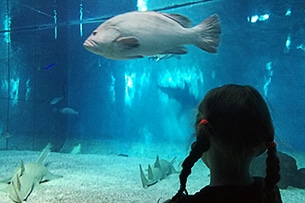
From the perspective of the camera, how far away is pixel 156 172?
5.68 metres

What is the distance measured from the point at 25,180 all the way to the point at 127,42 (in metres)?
2.90

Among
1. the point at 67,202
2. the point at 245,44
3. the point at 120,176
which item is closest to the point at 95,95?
the point at 245,44

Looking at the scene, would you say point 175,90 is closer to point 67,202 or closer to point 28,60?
point 28,60

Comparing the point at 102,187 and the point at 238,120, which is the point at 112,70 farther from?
the point at 238,120

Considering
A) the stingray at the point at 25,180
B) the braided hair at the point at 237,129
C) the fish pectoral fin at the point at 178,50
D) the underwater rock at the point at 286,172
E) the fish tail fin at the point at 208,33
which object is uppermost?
the fish tail fin at the point at 208,33

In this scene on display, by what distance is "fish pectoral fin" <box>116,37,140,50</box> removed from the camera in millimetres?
2043

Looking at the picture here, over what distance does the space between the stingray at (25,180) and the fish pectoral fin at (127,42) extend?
7.94 feet

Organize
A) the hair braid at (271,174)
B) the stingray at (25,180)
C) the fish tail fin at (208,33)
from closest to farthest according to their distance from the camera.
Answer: the hair braid at (271,174)
the fish tail fin at (208,33)
the stingray at (25,180)

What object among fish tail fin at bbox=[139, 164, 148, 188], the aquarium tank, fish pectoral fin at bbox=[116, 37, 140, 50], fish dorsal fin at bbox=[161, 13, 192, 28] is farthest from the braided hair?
the aquarium tank

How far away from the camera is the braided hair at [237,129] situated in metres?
1.43

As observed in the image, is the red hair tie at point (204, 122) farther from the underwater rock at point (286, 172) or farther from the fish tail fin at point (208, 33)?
the underwater rock at point (286, 172)

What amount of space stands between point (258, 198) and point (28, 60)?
15496 millimetres

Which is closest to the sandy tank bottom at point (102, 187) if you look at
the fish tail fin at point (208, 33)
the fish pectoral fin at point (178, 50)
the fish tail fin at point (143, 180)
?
the fish tail fin at point (143, 180)

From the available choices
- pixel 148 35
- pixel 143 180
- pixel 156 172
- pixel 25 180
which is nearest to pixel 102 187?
pixel 143 180
